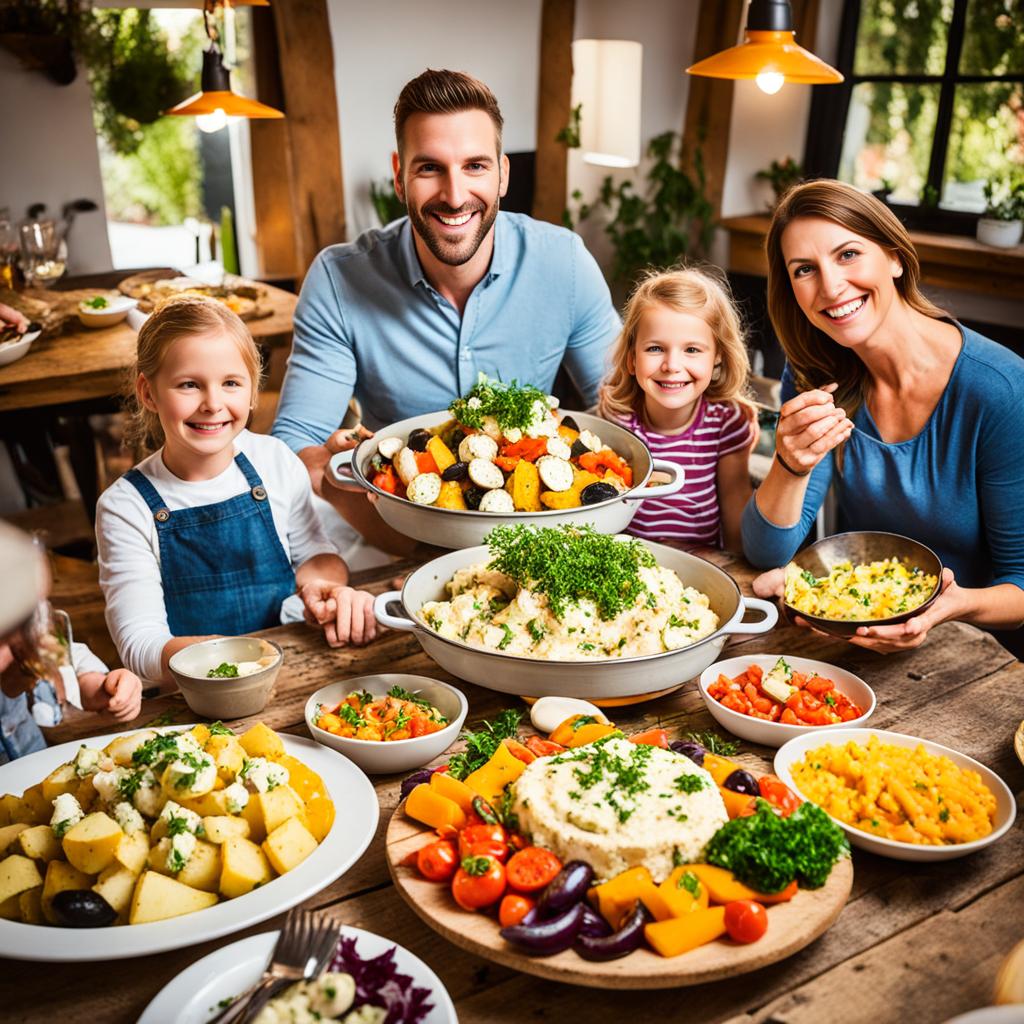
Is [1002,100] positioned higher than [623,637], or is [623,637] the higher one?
[1002,100]

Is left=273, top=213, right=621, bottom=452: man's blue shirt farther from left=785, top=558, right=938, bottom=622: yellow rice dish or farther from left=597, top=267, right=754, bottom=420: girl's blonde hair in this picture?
left=785, top=558, right=938, bottom=622: yellow rice dish

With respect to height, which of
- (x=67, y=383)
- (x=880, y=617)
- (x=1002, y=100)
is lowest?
(x=67, y=383)

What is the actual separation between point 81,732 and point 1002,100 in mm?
5132

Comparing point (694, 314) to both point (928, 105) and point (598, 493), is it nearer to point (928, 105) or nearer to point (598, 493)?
point (598, 493)

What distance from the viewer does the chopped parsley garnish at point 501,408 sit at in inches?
84.0

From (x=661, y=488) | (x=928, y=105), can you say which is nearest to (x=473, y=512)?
(x=661, y=488)

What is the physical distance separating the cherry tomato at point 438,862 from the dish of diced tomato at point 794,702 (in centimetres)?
56

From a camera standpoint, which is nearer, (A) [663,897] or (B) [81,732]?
(A) [663,897]

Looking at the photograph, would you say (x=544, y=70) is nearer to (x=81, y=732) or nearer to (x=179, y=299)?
(x=179, y=299)

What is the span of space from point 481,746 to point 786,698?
19.9 inches

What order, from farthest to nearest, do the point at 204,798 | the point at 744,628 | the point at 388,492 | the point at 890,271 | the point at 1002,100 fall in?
the point at 1002,100 → the point at 890,271 → the point at 388,492 → the point at 744,628 → the point at 204,798

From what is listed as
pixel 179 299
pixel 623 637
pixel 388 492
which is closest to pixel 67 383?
pixel 179 299

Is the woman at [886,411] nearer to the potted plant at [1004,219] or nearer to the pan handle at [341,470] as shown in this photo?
the pan handle at [341,470]

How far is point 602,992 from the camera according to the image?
1.19 m
